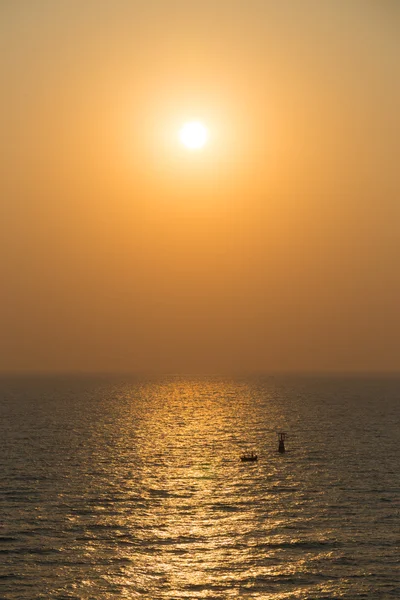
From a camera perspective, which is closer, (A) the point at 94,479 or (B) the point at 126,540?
(B) the point at 126,540

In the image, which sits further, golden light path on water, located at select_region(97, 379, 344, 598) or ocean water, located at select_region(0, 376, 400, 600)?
golden light path on water, located at select_region(97, 379, 344, 598)

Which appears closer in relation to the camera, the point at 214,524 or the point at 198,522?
the point at 214,524

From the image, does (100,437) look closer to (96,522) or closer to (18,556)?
(96,522)

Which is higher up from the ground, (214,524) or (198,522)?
(198,522)

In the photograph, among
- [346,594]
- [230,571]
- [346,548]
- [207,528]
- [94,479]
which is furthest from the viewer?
[94,479]

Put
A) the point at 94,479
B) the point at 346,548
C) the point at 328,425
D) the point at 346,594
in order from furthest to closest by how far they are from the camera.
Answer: the point at 328,425 < the point at 94,479 < the point at 346,548 < the point at 346,594

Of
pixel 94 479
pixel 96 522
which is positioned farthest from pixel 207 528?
pixel 94 479

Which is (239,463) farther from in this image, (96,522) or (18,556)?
(18,556)

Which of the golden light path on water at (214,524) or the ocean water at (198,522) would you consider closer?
the ocean water at (198,522)

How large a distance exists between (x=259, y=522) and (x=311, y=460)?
154 ft

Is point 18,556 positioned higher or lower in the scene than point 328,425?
lower

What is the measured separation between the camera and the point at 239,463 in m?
125

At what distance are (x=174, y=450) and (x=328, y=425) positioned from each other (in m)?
60.2

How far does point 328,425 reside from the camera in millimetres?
189875
